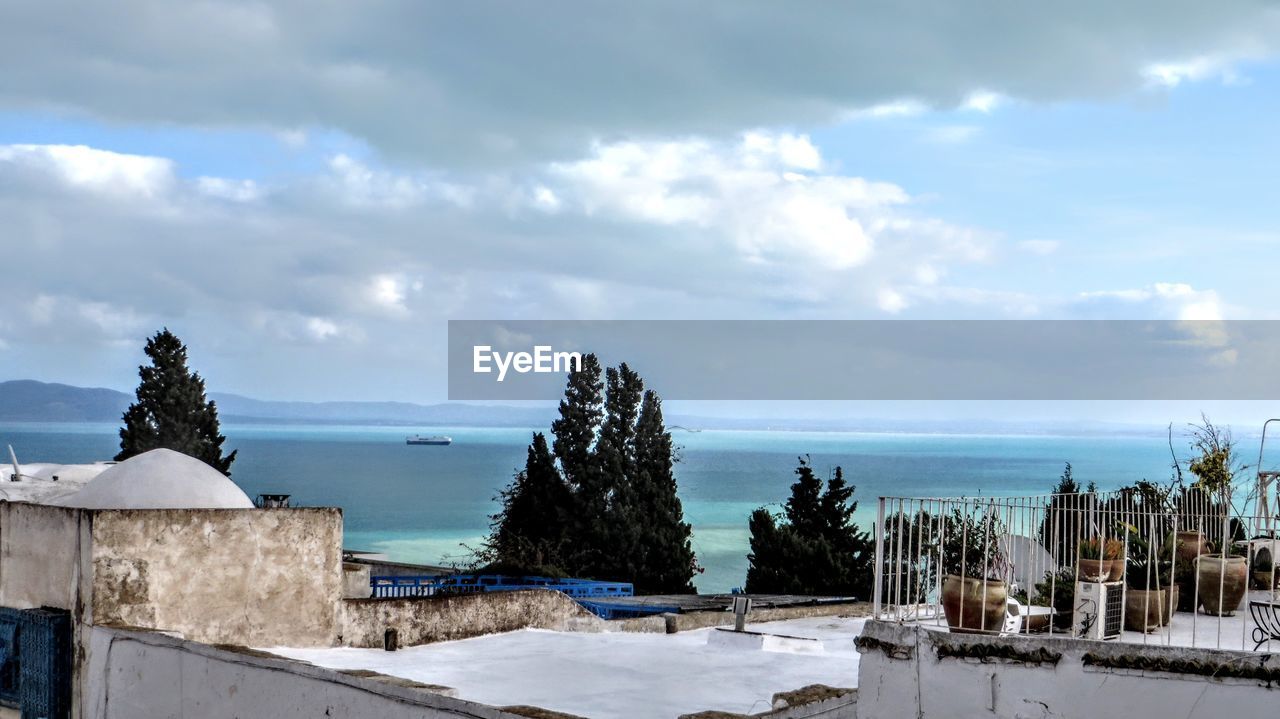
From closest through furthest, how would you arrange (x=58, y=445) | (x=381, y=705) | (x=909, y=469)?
(x=381, y=705) → (x=909, y=469) → (x=58, y=445)

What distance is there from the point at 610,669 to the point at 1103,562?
6376 millimetres

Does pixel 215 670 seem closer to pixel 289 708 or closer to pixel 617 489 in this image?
pixel 289 708

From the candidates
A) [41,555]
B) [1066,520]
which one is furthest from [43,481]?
[1066,520]

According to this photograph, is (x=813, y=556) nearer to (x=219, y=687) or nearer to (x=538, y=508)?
(x=538, y=508)

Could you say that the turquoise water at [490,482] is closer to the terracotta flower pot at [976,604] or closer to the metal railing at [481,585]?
the metal railing at [481,585]

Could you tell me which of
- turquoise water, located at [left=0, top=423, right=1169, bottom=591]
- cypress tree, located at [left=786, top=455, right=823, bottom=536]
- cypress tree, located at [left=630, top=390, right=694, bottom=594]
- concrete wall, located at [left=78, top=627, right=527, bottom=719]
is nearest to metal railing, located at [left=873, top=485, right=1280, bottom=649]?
concrete wall, located at [left=78, top=627, right=527, bottom=719]

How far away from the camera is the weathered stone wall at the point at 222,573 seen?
12.1 meters

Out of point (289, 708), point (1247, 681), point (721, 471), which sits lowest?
point (721, 471)

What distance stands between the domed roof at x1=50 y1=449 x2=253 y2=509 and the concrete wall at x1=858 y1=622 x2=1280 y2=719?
804 cm

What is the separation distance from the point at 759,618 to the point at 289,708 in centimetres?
898

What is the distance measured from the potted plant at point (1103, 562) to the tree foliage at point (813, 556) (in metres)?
32.1

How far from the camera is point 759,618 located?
1838cm

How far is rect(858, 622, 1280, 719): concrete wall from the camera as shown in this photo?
6773mm

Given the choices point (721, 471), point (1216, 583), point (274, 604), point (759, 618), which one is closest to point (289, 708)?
point (274, 604)
